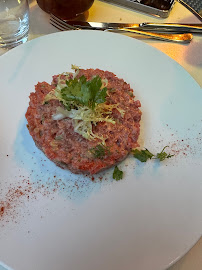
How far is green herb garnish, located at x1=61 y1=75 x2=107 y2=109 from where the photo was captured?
72.7 inches

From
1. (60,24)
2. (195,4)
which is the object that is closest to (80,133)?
(60,24)

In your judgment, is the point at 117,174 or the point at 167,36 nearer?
the point at 117,174

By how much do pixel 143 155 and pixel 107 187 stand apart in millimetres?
334

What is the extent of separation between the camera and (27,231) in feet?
5.48

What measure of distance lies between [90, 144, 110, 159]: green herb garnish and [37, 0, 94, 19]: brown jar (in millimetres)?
1707

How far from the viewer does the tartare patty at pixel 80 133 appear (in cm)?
183

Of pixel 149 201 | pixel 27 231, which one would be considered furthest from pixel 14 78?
pixel 149 201

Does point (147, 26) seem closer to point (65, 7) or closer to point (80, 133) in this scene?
point (65, 7)

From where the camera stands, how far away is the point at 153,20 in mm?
3172

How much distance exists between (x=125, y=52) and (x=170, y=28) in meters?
0.73

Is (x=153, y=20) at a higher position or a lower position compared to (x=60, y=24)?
higher

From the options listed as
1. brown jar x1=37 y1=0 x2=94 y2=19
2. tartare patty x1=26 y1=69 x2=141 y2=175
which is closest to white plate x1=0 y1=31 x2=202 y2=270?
tartare patty x1=26 y1=69 x2=141 y2=175

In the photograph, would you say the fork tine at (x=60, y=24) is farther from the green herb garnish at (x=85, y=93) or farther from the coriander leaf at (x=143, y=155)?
the coriander leaf at (x=143, y=155)

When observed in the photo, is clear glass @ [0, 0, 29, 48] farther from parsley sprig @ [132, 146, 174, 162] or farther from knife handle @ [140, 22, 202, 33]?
parsley sprig @ [132, 146, 174, 162]
